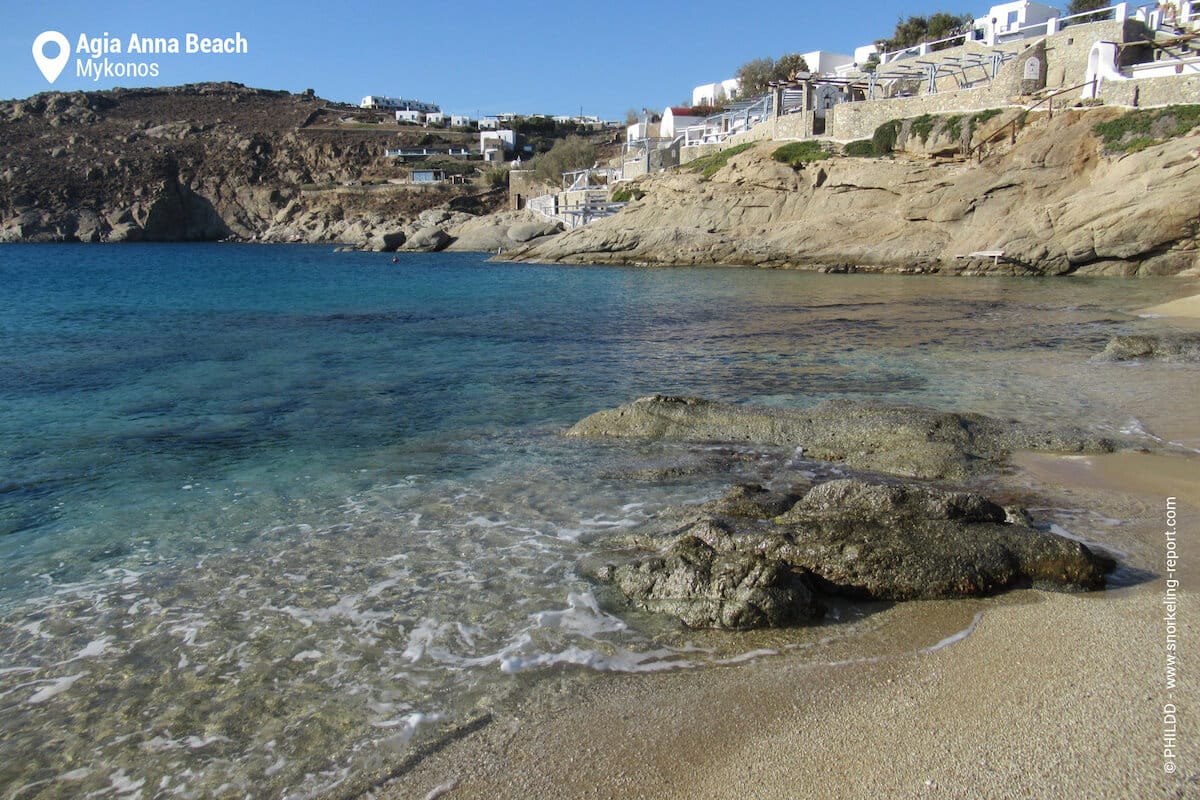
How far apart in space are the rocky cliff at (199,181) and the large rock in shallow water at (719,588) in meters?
78.1

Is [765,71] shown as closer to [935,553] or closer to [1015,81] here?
[1015,81]

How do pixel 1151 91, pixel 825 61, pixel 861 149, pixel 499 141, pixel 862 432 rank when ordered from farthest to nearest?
pixel 499 141, pixel 825 61, pixel 861 149, pixel 1151 91, pixel 862 432

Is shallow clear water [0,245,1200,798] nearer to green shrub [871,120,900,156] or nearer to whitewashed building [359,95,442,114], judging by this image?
green shrub [871,120,900,156]

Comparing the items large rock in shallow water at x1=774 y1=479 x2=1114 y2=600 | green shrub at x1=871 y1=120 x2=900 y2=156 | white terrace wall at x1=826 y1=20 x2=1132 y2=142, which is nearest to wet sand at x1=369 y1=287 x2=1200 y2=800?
large rock in shallow water at x1=774 y1=479 x2=1114 y2=600

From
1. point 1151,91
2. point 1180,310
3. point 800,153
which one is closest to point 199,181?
point 800,153

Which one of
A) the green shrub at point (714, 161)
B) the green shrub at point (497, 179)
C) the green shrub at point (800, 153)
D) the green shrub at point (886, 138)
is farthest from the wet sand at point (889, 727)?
the green shrub at point (497, 179)

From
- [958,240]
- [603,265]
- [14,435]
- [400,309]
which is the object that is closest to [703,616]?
[14,435]

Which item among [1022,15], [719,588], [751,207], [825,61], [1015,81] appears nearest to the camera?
[719,588]

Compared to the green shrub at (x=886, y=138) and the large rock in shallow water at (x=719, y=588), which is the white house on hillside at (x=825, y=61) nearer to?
the green shrub at (x=886, y=138)

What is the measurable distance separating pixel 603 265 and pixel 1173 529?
42.8 m

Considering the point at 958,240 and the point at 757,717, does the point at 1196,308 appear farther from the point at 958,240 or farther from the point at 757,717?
the point at 757,717

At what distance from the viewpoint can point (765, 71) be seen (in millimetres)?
82312

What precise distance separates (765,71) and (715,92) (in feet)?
52.5

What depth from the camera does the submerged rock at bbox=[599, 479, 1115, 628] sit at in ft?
17.0
